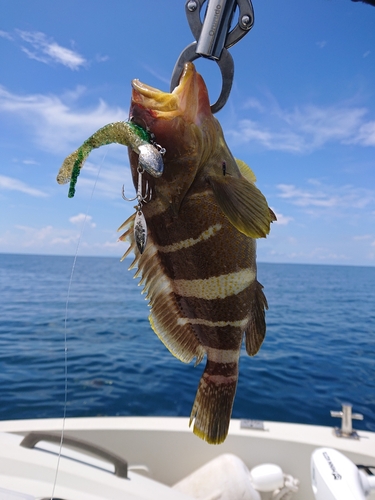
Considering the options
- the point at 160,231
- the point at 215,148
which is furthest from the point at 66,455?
the point at 215,148

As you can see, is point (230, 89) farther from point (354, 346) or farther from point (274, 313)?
point (274, 313)

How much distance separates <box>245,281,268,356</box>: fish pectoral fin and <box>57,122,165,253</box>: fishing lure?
0.64 m

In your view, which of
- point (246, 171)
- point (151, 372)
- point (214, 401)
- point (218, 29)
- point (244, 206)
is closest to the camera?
point (218, 29)

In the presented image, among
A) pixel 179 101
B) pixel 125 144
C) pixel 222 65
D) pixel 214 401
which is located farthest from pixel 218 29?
pixel 214 401

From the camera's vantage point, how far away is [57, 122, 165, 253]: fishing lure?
1.25 m

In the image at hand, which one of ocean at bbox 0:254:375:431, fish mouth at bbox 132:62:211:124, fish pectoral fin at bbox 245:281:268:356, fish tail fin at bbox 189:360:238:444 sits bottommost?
ocean at bbox 0:254:375:431

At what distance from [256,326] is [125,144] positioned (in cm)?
95

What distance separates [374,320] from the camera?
78.3 feet

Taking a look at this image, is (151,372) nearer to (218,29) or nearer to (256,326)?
(256,326)

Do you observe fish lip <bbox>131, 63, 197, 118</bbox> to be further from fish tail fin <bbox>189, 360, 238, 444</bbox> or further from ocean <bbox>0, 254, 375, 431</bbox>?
ocean <bbox>0, 254, 375, 431</bbox>

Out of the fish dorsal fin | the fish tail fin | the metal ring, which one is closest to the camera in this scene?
the metal ring

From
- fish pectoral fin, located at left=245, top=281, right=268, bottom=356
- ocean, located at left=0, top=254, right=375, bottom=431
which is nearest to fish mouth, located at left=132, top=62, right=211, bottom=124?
fish pectoral fin, located at left=245, top=281, right=268, bottom=356

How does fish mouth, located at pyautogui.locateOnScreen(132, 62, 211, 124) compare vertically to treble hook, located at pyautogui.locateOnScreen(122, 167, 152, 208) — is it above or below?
above

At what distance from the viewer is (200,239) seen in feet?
5.02
